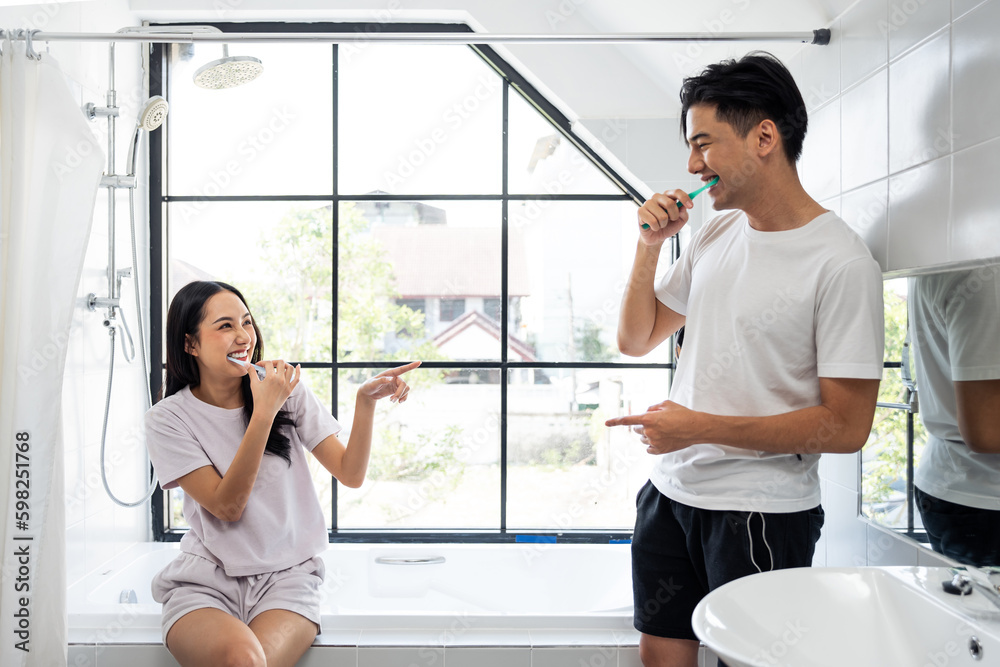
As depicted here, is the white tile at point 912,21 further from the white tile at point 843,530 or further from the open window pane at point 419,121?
the open window pane at point 419,121

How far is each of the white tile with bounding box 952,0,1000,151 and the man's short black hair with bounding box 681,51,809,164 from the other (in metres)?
0.25

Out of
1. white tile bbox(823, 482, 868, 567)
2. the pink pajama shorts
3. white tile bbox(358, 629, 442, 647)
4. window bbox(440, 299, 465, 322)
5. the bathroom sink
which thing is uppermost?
window bbox(440, 299, 465, 322)

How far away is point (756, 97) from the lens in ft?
4.07

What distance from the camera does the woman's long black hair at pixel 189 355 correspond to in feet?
5.44

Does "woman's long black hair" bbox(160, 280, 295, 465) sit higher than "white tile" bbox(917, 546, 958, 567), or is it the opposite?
"woman's long black hair" bbox(160, 280, 295, 465)

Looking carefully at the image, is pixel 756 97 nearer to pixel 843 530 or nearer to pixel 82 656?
pixel 843 530

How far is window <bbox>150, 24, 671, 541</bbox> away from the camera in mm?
2559

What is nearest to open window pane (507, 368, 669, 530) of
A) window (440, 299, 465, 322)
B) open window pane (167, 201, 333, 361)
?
window (440, 299, 465, 322)

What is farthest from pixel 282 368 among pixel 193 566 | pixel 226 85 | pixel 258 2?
pixel 258 2

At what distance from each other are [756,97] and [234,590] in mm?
1519

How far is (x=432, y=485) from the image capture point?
263 cm

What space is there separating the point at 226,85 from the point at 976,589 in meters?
2.06

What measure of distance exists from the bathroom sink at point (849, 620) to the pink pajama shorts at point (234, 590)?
1010 millimetres

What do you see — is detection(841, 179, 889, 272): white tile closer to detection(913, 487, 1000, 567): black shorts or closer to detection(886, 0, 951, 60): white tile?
detection(886, 0, 951, 60): white tile
